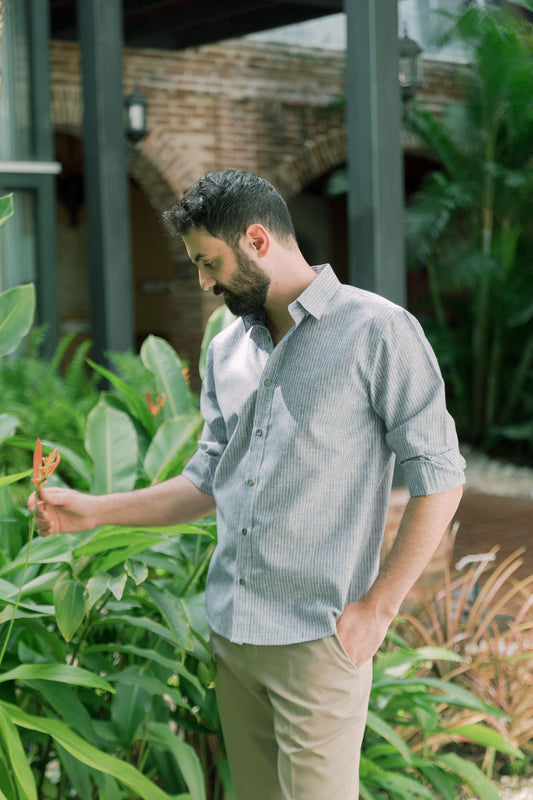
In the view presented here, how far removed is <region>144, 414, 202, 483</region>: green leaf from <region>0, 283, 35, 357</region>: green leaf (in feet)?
1.42

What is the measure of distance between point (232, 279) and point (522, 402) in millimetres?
8008

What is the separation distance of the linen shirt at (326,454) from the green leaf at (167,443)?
0.62 metres

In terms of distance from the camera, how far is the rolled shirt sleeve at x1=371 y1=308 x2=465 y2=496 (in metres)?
1.58

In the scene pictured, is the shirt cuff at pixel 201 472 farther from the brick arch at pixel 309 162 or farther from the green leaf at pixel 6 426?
the brick arch at pixel 309 162

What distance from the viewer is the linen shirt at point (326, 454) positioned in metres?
1.59

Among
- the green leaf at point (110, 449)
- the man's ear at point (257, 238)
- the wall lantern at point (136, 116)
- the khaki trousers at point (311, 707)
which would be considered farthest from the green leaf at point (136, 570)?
the wall lantern at point (136, 116)

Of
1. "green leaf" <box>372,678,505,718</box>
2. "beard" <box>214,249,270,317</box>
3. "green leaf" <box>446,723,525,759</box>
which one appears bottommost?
"green leaf" <box>446,723,525,759</box>

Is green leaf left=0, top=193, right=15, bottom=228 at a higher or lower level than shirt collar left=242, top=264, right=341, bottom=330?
higher

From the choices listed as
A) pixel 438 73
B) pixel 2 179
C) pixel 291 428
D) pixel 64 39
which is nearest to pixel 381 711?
pixel 291 428

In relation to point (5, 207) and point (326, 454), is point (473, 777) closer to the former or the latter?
point (326, 454)

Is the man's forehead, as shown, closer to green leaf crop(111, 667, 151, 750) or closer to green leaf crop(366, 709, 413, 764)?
green leaf crop(111, 667, 151, 750)

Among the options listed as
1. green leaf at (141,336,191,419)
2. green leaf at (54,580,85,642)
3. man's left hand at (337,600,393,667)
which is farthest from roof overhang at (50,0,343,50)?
man's left hand at (337,600,393,667)

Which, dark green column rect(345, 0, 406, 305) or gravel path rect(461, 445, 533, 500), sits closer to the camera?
dark green column rect(345, 0, 406, 305)

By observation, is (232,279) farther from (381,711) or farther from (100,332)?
(100,332)
